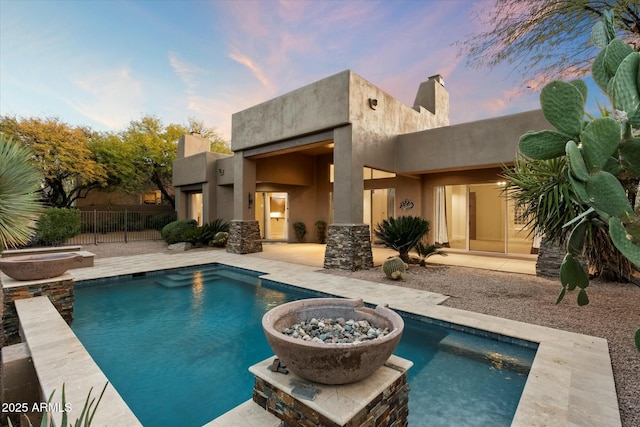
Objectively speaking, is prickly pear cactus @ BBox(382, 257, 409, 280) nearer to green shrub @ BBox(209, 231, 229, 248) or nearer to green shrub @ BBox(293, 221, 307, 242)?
green shrub @ BBox(293, 221, 307, 242)

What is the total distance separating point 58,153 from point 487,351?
21527 mm

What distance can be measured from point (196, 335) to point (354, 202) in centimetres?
545

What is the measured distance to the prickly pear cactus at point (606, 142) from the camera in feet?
4.61

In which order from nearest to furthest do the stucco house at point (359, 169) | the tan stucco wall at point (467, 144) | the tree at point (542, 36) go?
the tree at point (542, 36), the tan stucco wall at point (467, 144), the stucco house at point (359, 169)

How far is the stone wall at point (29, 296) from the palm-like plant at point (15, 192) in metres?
0.67

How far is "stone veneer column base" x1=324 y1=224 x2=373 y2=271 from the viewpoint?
838cm

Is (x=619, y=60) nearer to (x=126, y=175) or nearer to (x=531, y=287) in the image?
(x=531, y=287)

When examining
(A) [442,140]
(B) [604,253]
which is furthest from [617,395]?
(A) [442,140]

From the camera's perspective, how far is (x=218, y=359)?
12.9ft

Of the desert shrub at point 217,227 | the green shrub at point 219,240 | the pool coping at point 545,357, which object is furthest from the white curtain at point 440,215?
the desert shrub at point 217,227

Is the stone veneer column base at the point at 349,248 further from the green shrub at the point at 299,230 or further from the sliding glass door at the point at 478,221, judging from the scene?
the green shrub at the point at 299,230

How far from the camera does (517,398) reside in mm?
2955

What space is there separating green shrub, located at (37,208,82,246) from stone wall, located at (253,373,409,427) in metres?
13.9

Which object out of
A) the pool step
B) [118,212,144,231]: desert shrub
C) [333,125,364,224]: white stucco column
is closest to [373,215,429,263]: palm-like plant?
[333,125,364,224]: white stucco column
